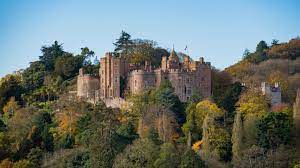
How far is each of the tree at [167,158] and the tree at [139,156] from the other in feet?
2.03

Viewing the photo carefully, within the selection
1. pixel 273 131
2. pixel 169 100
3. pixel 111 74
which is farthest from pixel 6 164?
pixel 273 131

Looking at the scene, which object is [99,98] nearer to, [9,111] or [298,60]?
[9,111]

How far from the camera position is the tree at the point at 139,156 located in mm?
44931

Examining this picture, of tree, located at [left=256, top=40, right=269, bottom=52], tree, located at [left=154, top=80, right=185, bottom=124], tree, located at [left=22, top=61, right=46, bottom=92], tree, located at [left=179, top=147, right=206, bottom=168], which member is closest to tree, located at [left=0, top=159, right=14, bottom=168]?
tree, located at [left=179, top=147, right=206, bottom=168]

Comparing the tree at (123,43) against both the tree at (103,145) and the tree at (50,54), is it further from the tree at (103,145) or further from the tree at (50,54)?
the tree at (103,145)

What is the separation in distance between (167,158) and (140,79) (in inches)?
552

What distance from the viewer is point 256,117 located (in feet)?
163

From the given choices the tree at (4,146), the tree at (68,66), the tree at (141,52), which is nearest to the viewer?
the tree at (4,146)

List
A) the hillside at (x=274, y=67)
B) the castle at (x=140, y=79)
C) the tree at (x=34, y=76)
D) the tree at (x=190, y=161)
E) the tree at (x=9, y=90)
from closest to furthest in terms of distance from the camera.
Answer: the tree at (x=190, y=161) → the castle at (x=140, y=79) → the hillside at (x=274, y=67) → the tree at (x=9, y=90) → the tree at (x=34, y=76)

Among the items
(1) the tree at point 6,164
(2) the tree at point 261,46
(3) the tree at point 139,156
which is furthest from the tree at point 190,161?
(2) the tree at point 261,46

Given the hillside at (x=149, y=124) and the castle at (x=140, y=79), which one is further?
the castle at (x=140, y=79)

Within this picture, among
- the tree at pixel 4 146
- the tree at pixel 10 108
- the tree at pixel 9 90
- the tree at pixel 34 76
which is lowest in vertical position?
the tree at pixel 4 146

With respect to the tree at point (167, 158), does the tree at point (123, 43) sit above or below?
above

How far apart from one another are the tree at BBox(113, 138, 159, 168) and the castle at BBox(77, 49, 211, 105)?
10.8 meters
